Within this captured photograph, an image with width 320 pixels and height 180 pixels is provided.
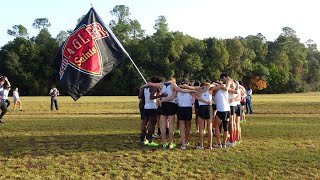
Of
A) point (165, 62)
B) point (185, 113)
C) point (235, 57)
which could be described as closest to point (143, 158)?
point (185, 113)

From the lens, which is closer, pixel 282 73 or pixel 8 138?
pixel 8 138

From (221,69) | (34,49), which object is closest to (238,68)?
(221,69)

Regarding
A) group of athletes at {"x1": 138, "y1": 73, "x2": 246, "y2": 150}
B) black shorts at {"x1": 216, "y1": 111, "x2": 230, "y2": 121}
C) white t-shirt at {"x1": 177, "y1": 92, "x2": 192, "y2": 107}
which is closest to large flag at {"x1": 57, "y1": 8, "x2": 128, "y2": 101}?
group of athletes at {"x1": 138, "y1": 73, "x2": 246, "y2": 150}

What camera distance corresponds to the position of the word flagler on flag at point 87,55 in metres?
11.2

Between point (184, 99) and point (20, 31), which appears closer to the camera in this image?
point (184, 99)

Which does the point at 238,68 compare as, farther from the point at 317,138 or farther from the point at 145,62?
the point at 317,138

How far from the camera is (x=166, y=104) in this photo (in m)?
10.8

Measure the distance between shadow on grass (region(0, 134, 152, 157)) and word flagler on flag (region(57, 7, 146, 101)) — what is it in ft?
5.09

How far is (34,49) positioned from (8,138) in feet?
249

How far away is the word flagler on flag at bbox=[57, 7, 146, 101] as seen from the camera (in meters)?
11.2

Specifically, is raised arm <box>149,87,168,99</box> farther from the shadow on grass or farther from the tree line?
the tree line

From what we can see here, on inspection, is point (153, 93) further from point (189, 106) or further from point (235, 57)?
point (235, 57)

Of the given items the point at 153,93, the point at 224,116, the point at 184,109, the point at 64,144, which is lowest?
the point at 64,144

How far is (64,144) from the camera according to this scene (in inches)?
454
